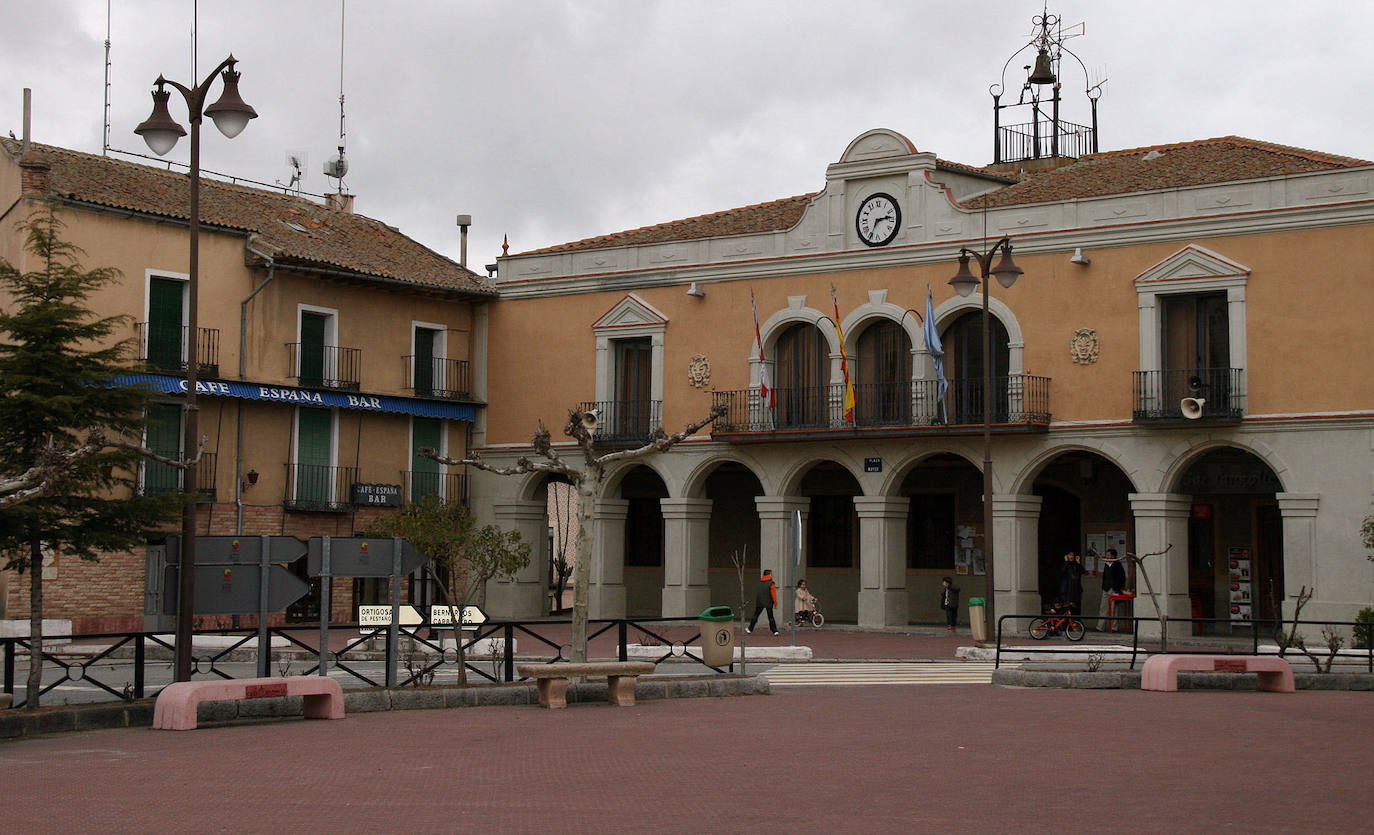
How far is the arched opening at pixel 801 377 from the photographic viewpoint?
37.7 meters

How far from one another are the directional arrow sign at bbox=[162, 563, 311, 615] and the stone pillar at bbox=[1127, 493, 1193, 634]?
66.6 feet

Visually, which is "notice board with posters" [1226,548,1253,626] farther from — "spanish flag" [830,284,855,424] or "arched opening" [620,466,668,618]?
"arched opening" [620,466,668,618]

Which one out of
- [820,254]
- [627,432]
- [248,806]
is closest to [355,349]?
[627,432]

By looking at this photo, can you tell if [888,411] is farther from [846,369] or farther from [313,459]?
[313,459]

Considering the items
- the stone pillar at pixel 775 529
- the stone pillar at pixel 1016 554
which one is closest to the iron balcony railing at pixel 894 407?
the stone pillar at pixel 775 529

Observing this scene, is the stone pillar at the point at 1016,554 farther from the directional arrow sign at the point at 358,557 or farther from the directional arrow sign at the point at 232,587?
the directional arrow sign at the point at 232,587

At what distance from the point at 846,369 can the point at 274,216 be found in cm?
1394

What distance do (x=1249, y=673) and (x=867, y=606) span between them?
1621 centimetres

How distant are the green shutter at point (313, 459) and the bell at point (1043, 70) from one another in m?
21.2

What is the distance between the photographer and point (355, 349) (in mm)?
39156

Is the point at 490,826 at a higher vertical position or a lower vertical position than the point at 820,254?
lower

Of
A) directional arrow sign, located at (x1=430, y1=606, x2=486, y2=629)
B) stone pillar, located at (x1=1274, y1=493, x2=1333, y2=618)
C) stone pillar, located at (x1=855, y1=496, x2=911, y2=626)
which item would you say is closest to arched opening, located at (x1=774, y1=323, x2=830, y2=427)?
stone pillar, located at (x1=855, y1=496, x2=911, y2=626)

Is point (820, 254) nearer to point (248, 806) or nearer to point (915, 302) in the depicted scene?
point (915, 302)

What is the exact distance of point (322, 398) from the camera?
37.9m
